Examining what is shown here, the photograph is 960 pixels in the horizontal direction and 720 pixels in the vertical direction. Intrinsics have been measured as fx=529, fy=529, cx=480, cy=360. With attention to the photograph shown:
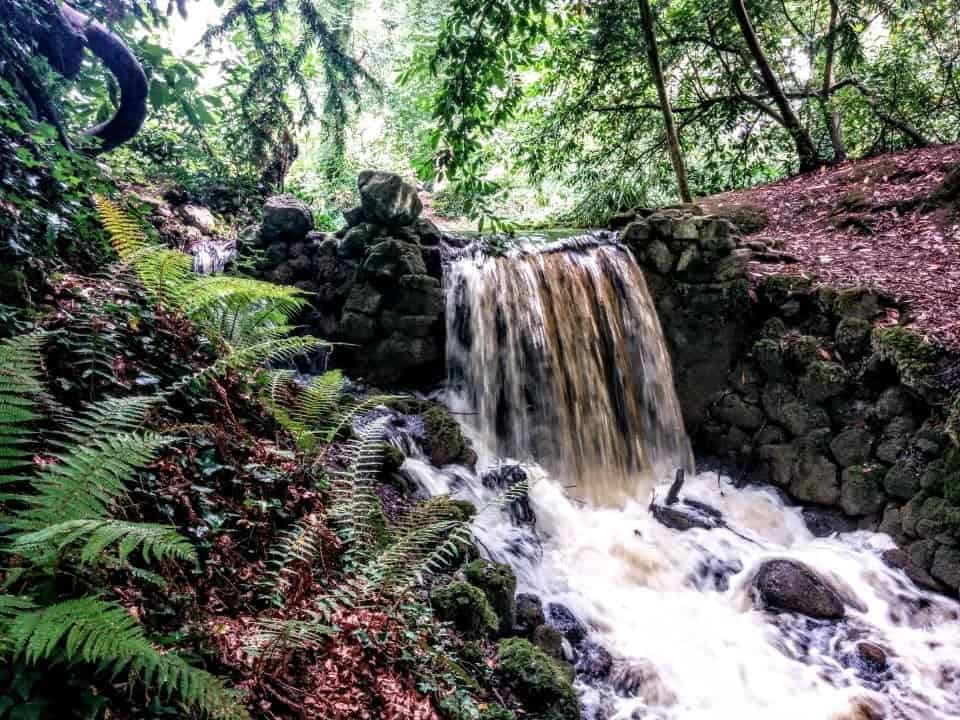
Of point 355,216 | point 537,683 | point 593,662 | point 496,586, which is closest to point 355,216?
point 355,216

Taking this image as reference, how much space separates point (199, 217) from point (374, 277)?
3.56 meters

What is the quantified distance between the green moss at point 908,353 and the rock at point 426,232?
17.3 feet

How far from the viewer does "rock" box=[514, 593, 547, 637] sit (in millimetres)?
3609

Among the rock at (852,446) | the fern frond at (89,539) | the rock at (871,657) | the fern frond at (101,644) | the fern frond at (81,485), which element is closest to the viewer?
the fern frond at (101,644)

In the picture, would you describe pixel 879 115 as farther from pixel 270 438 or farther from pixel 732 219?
pixel 270 438

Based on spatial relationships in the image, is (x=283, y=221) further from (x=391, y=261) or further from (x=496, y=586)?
(x=496, y=586)

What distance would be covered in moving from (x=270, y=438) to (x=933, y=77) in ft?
41.3

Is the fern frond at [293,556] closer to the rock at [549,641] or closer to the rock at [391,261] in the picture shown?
the rock at [549,641]

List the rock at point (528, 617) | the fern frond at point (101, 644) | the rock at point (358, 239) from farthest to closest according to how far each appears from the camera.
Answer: the rock at point (358, 239) → the rock at point (528, 617) → the fern frond at point (101, 644)

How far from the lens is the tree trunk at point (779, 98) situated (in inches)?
349

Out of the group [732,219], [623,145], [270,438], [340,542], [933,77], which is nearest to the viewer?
[340,542]

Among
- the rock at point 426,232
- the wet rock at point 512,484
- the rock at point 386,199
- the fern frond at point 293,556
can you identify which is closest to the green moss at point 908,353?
the wet rock at point 512,484

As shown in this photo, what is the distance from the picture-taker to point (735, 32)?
32.4 ft

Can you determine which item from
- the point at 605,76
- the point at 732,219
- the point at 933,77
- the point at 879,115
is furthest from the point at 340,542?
the point at 933,77
